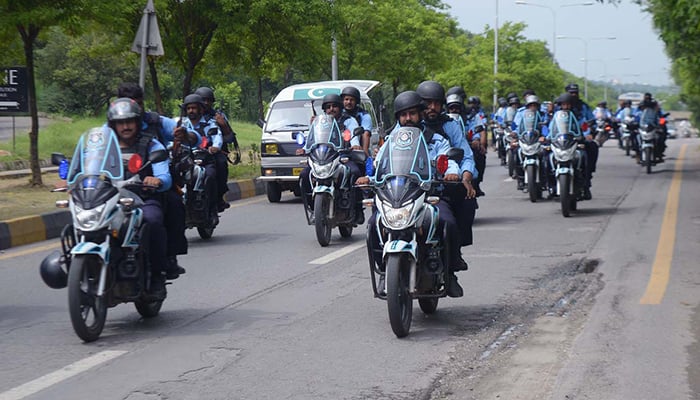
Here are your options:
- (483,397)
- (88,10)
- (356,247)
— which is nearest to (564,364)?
(483,397)

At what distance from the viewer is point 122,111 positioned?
8227mm

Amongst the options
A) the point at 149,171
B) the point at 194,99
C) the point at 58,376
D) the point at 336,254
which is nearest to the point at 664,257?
the point at 336,254

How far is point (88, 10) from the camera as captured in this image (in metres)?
18.4

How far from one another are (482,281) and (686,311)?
2212 millimetres

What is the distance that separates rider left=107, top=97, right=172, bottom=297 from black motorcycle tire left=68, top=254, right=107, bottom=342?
65cm

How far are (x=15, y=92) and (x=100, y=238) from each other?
41.7ft

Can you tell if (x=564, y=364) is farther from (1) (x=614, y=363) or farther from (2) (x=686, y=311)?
(2) (x=686, y=311)

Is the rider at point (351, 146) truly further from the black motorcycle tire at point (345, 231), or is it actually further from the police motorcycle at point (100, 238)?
the police motorcycle at point (100, 238)

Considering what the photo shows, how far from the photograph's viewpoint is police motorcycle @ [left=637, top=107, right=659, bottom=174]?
93.5ft

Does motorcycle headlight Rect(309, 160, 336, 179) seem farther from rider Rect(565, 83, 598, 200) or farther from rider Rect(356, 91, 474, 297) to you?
rider Rect(565, 83, 598, 200)

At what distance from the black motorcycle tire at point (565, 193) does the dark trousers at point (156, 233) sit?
9.35 m

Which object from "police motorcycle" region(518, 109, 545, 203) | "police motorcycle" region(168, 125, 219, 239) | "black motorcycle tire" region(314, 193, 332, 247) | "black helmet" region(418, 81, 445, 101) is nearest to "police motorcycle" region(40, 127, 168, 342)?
"black helmet" region(418, 81, 445, 101)

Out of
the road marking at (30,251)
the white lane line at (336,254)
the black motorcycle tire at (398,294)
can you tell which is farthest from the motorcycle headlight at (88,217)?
the road marking at (30,251)

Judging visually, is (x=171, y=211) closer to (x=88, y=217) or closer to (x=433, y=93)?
(x=88, y=217)
